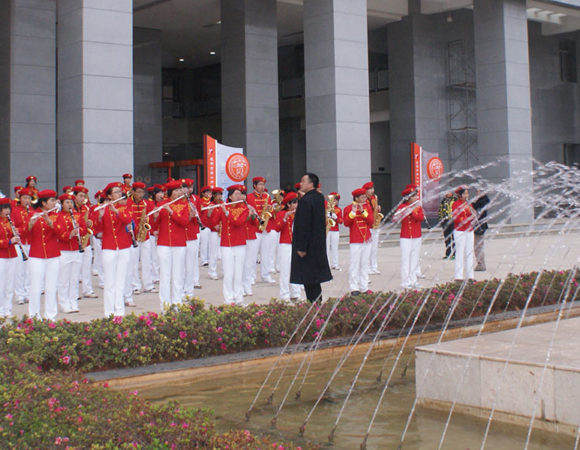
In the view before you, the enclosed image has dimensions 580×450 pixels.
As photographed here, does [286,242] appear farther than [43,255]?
Yes

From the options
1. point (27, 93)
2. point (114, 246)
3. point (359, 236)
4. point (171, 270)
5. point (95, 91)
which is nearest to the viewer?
point (114, 246)

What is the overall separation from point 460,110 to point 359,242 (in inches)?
795

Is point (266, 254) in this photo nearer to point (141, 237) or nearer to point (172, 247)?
point (141, 237)

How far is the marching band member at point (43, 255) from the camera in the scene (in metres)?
10.5

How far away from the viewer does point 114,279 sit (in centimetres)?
1055

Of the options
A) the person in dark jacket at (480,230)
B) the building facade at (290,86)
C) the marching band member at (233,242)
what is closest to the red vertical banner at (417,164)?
the building facade at (290,86)

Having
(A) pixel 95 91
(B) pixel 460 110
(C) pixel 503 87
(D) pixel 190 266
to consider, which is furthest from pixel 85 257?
(B) pixel 460 110

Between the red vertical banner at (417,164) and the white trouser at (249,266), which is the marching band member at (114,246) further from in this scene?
the red vertical banner at (417,164)

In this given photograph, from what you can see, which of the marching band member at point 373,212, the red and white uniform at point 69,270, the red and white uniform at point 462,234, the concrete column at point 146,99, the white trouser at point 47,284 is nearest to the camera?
the white trouser at point 47,284

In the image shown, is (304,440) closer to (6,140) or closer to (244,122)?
(6,140)

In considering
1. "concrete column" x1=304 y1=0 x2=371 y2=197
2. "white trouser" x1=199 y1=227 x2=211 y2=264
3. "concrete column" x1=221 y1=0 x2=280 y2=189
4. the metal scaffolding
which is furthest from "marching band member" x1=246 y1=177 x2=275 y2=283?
the metal scaffolding

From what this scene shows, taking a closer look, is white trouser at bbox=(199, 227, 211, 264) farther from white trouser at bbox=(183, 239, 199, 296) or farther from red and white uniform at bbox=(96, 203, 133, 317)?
red and white uniform at bbox=(96, 203, 133, 317)

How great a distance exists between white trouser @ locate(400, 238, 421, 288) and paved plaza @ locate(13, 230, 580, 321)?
0.38 m

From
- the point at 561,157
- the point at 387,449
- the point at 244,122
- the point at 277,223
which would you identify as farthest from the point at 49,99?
the point at 561,157
